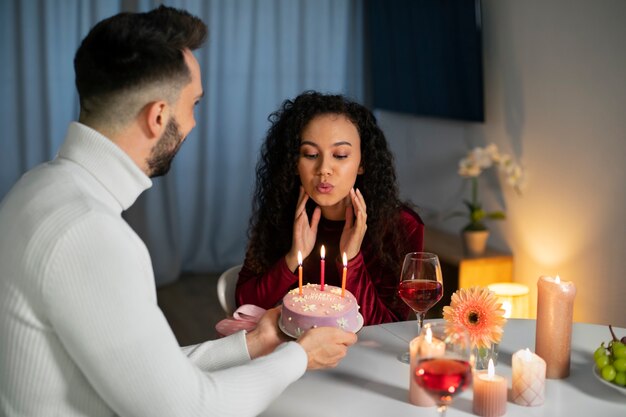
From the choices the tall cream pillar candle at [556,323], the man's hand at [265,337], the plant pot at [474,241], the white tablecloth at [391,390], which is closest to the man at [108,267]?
the white tablecloth at [391,390]

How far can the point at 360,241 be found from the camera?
2.46m

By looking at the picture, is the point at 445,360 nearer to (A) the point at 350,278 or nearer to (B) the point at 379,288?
(A) the point at 350,278

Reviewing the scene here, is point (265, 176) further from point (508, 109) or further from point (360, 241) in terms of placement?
point (508, 109)

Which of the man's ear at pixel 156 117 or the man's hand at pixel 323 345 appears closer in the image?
the man's ear at pixel 156 117

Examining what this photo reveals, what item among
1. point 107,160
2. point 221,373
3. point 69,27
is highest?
point 69,27

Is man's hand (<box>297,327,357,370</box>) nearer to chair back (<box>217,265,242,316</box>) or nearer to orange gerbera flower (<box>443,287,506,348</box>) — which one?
orange gerbera flower (<box>443,287,506,348</box>)

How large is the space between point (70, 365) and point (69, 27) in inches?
162

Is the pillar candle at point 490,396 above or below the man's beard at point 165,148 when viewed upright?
below

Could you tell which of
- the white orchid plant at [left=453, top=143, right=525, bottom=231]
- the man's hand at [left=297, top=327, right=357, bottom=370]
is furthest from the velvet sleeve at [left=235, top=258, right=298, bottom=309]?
the white orchid plant at [left=453, top=143, right=525, bottom=231]

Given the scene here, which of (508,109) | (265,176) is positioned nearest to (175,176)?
(508,109)

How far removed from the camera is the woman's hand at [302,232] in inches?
96.1

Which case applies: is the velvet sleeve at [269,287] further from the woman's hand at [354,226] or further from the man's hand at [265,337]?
the man's hand at [265,337]

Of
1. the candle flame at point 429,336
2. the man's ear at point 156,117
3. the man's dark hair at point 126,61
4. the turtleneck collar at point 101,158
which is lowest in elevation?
the candle flame at point 429,336

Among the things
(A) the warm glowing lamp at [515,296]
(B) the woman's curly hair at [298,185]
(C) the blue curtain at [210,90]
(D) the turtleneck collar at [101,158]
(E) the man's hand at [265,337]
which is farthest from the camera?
(C) the blue curtain at [210,90]
